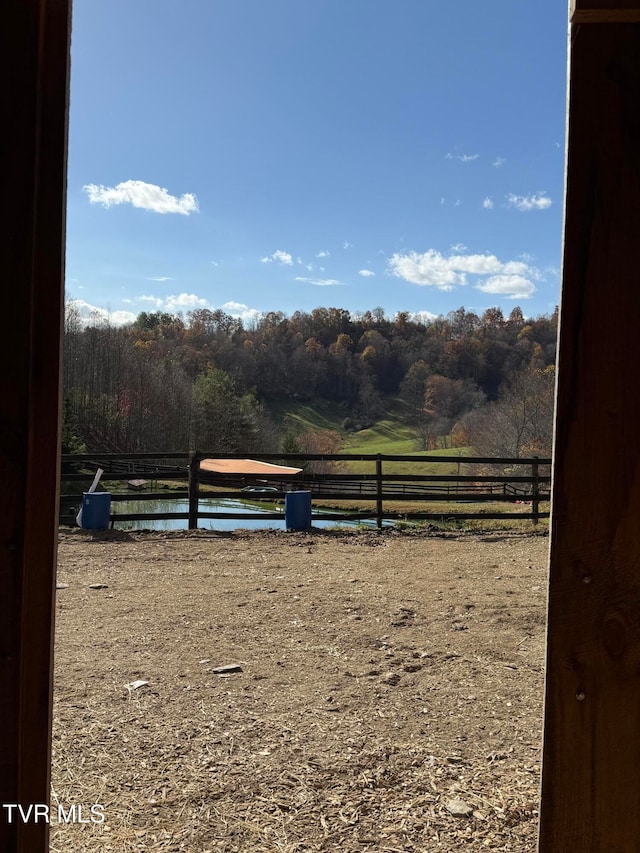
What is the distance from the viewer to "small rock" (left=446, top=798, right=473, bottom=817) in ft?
7.37

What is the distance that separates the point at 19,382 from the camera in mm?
971

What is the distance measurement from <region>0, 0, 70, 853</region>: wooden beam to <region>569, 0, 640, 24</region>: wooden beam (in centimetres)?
87

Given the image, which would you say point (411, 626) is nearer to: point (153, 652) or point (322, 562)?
point (153, 652)

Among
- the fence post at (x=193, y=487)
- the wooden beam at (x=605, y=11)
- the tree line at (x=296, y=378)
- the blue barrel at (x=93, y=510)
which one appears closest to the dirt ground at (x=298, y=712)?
the wooden beam at (x=605, y=11)

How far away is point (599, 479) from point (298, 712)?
2.70 meters

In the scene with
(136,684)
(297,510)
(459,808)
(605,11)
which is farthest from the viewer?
(297,510)

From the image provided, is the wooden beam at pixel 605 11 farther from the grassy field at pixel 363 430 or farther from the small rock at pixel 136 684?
the grassy field at pixel 363 430

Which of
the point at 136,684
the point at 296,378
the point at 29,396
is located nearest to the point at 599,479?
the point at 29,396

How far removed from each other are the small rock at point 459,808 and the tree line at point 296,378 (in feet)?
72.2

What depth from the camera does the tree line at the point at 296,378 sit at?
3853cm

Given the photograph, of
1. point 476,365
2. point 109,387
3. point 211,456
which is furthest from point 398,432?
point 211,456

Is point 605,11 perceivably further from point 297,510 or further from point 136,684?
point 297,510

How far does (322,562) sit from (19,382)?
673 cm

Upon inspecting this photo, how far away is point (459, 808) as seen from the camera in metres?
2.28
